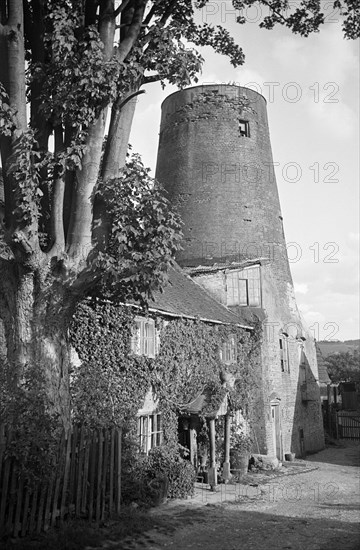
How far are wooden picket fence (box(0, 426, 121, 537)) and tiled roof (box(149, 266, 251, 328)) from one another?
567 centimetres

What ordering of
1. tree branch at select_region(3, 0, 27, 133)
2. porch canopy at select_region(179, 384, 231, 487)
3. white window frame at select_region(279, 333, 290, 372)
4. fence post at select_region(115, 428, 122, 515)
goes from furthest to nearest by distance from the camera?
1. white window frame at select_region(279, 333, 290, 372)
2. porch canopy at select_region(179, 384, 231, 487)
3. fence post at select_region(115, 428, 122, 515)
4. tree branch at select_region(3, 0, 27, 133)

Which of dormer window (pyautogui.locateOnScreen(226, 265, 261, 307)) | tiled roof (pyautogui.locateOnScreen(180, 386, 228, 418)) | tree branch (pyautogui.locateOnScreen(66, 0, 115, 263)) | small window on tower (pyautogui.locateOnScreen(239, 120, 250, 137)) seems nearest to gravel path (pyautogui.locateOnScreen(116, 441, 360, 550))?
tiled roof (pyautogui.locateOnScreen(180, 386, 228, 418))

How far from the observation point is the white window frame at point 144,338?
48.1 feet

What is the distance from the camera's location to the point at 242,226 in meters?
24.1

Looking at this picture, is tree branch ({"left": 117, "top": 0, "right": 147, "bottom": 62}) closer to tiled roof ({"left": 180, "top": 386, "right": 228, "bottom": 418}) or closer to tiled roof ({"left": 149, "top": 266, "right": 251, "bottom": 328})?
tiled roof ({"left": 149, "top": 266, "right": 251, "bottom": 328})

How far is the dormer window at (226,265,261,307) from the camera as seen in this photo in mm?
21516

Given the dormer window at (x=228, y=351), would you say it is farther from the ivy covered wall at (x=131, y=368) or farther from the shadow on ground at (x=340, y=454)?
the shadow on ground at (x=340, y=454)

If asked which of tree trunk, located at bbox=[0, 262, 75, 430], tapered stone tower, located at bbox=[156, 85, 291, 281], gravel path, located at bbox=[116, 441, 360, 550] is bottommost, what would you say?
gravel path, located at bbox=[116, 441, 360, 550]

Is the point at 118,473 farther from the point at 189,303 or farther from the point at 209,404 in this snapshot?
the point at 189,303

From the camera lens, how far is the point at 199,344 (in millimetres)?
17312

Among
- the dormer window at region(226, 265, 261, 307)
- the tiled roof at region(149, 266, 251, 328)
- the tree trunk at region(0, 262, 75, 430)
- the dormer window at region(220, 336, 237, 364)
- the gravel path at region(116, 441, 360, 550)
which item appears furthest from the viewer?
the dormer window at region(226, 265, 261, 307)

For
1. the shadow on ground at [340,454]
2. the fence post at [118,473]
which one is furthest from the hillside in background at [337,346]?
the fence post at [118,473]

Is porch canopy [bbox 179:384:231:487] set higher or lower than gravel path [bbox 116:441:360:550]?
higher

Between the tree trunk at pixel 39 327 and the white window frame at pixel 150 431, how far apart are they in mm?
5087
